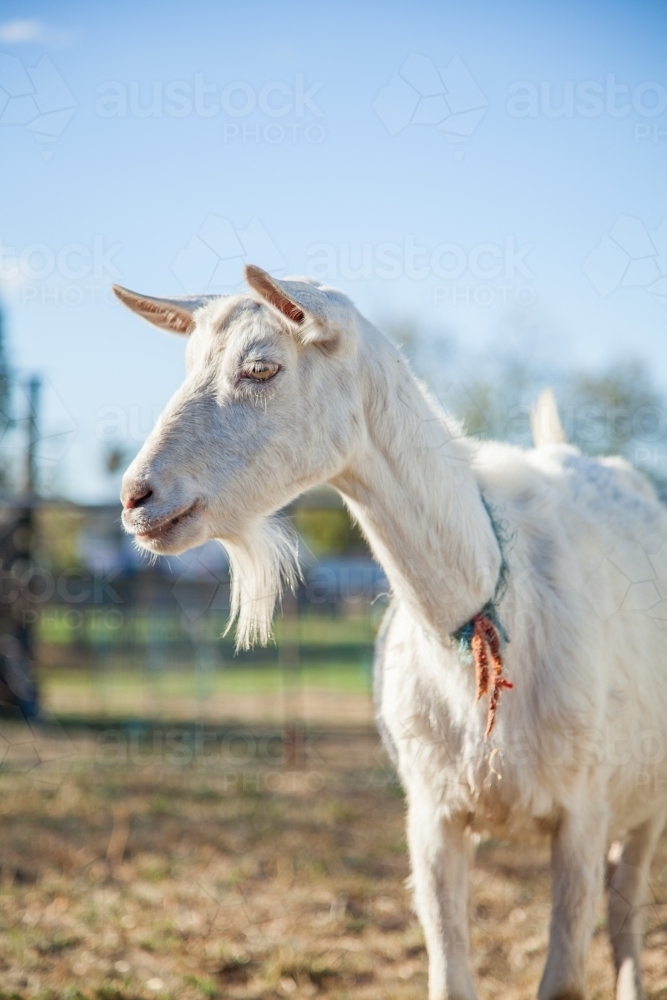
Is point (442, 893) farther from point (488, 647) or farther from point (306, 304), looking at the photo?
point (306, 304)

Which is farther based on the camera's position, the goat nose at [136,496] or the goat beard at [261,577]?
the goat beard at [261,577]

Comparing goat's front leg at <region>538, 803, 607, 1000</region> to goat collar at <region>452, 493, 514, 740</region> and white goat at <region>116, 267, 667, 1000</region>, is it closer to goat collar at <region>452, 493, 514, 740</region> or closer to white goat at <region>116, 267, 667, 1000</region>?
white goat at <region>116, 267, 667, 1000</region>

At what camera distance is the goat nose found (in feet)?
6.82

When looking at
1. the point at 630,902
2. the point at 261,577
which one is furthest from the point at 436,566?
the point at 630,902

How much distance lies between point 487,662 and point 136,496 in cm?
101

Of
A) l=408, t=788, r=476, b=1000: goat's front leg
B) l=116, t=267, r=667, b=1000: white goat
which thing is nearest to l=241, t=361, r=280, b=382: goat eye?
l=116, t=267, r=667, b=1000: white goat

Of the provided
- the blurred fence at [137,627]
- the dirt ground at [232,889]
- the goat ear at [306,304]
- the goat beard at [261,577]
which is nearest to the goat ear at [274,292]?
the goat ear at [306,304]

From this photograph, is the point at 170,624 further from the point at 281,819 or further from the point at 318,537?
the point at 281,819

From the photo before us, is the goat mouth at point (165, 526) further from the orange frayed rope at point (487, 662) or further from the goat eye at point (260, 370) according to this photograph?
the orange frayed rope at point (487, 662)

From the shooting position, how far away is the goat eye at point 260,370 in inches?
86.4

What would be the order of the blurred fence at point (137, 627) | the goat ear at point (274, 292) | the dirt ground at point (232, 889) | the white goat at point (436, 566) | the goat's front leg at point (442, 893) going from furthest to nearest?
1. the blurred fence at point (137, 627)
2. the dirt ground at point (232, 889)
3. the goat's front leg at point (442, 893)
4. the white goat at point (436, 566)
5. the goat ear at point (274, 292)

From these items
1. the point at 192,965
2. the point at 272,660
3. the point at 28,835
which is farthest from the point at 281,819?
the point at 272,660

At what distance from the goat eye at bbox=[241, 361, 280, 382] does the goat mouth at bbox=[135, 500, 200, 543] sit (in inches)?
13.5

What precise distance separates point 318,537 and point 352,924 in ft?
48.9
